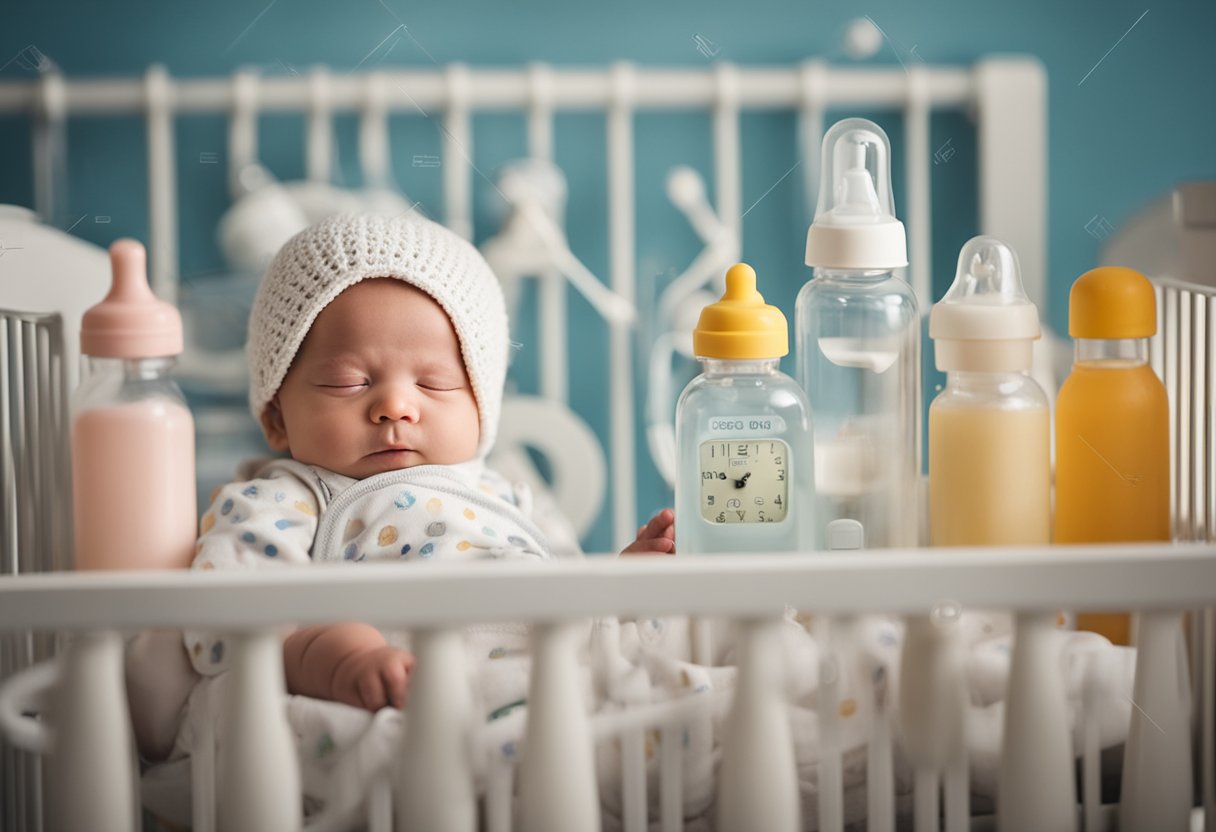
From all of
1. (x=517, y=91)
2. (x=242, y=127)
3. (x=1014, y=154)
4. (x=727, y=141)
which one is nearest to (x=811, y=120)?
(x=727, y=141)

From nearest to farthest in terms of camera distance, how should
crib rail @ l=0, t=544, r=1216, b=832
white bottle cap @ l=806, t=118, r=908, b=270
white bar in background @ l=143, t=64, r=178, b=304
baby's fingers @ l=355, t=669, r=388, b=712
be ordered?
crib rail @ l=0, t=544, r=1216, b=832, baby's fingers @ l=355, t=669, r=388, b=712, white bottle cap @ l=806, t=118, r=908, b=270, white bar in background @ l=143, t=64, r=178, b=304

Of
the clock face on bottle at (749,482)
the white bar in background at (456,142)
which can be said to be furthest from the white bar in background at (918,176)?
the clock face on bottle at (749,482)

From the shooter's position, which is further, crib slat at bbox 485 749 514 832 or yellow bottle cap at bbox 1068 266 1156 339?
yellow bottle cap at bbox 1068 266 1156 339

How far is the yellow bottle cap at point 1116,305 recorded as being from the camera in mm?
764

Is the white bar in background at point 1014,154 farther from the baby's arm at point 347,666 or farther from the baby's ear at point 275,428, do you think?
the baby's arm at point 347,666

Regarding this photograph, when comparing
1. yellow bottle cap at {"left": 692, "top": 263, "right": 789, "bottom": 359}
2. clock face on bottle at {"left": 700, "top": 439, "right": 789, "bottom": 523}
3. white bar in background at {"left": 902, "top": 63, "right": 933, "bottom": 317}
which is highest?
white bar in background at {"left": 902, "top": 63, "right": 933, "bottom": 317}

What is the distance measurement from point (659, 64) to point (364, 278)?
0.95m

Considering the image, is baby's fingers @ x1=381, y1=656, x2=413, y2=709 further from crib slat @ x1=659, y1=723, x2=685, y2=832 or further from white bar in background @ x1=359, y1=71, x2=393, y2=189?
white bar in background @ x1=359, y1=71, x2=393, y2=189

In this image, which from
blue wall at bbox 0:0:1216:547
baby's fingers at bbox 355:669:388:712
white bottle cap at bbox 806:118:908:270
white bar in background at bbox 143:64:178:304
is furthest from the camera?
blue wall at bbox 0:0:1216:547

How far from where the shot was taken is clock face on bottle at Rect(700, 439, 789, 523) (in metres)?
0.77

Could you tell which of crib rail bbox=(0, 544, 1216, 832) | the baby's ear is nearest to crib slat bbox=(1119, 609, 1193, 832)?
crib rail bbox=(0, 544, 1216, 832)

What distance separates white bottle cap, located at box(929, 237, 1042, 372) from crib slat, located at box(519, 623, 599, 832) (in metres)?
0.29

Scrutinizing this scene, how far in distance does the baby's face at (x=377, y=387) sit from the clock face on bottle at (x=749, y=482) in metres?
0.23

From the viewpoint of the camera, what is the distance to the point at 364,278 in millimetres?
930
